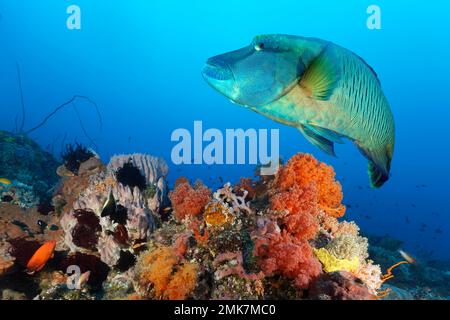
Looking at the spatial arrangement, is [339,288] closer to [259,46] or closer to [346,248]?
[346,248]

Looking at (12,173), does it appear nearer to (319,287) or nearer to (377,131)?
(319,287)

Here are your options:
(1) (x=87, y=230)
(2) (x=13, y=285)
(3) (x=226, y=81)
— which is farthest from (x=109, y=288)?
(3) (x=226, y=81)

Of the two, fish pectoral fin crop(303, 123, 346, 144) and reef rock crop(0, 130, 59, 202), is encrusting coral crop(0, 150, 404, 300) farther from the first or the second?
reef rock crop(0, 130, 59, 202)

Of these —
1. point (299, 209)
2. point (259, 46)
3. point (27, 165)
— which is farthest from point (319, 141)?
point (27, 165)

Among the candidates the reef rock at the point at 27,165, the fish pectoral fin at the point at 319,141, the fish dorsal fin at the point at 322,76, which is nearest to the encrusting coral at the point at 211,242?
the fish pectoral fin at the point at 319,141

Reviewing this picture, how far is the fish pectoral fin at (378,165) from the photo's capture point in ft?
5.29

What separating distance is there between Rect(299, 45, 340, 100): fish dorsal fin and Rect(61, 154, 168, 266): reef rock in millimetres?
4475

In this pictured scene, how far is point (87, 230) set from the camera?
5.63 m

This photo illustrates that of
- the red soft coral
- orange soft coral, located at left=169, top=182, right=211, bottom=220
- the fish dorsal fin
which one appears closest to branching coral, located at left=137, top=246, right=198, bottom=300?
the red soft coral

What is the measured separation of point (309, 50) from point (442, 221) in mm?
108119

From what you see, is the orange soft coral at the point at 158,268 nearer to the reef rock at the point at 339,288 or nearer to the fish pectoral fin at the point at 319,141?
the reef rock at the point at 339,288

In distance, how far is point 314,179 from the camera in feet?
18.0

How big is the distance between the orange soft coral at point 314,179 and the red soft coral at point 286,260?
1.37 metres

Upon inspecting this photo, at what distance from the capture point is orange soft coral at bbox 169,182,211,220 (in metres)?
5.18
